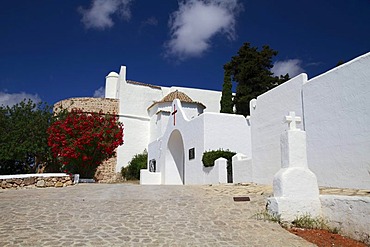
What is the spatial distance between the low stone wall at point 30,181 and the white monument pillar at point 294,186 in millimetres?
10346

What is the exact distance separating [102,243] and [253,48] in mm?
23972

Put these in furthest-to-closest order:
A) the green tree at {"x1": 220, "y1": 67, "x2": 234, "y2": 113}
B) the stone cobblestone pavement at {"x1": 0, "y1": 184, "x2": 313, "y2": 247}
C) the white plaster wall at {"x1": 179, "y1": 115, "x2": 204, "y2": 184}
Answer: the green tree at {"x1": 220, "y1": 67, "x2": 234, "y2": 113} < the white plaster wall at {"x1": 179, "y1": 115, "x2": 204, "y2": 184} < the stone cobblestone pavement at {"x1": 0, "y1": 184, "x2": 313, "y2": 247}

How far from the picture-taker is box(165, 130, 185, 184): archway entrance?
77.0ft

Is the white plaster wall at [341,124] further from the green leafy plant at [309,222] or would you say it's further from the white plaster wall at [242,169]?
the white plaster wall at [242,169]

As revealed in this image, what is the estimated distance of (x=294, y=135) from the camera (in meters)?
8.20

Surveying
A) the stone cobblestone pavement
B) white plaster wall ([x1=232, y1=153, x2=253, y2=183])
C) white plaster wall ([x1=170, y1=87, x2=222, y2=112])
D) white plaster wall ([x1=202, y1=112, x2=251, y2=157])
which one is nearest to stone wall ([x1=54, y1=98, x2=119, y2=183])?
white plaster wall ([x1=170, y1=87, x2=222, y2=112])

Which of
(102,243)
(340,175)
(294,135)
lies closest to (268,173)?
(340,175)

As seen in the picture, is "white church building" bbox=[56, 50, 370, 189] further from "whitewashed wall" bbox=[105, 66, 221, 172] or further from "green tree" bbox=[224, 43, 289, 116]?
"green tree" bbox=[224, 43, 289, 116]

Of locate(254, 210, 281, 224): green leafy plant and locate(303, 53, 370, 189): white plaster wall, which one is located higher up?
locate(303, 53, 370, 189): white plaster wall

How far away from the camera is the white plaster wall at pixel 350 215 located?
620 centimetres

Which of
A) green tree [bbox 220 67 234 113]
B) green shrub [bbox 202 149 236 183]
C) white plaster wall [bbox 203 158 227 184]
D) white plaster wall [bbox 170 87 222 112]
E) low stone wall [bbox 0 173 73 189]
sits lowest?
low stone wall [bbox 0 173 73 189]

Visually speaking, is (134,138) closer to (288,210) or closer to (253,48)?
(253,48)

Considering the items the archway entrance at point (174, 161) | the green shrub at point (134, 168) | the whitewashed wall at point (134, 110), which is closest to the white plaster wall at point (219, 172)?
the archway entrance at point (174, 161)

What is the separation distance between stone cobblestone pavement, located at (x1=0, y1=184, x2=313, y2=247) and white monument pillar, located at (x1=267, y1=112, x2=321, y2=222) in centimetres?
54
